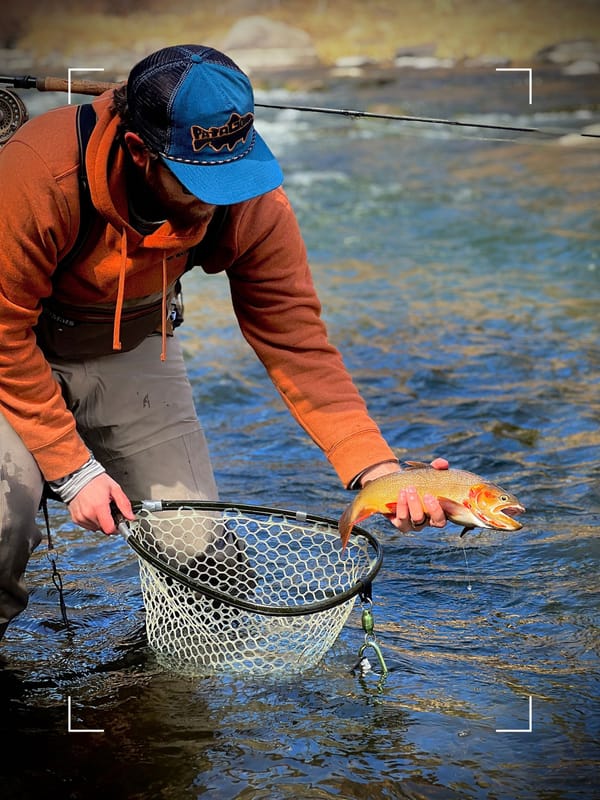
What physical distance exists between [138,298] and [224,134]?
2.24 ft

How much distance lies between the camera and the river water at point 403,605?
10.8 ft

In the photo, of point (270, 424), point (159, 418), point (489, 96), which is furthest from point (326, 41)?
point (159, 418)

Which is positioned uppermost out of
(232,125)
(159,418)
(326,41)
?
(232,125)

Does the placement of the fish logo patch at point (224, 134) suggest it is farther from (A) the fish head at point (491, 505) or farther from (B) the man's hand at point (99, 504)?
(A) the fish head at point (491, 505)

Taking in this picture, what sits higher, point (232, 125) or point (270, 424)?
point (232, 125)

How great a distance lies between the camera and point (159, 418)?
12.5ft

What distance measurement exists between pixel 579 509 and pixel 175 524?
223cm

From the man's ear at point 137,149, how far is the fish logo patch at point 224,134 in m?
0.15

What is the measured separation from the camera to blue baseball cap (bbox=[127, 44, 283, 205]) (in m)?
2.94

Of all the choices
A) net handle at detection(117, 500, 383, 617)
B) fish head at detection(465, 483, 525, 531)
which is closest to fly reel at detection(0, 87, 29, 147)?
net handle at detection(117, 500, 383, 617)

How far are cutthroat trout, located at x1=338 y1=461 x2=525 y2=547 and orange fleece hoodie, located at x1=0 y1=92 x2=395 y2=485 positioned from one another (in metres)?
0.33

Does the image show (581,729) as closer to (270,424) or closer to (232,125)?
(232,125)

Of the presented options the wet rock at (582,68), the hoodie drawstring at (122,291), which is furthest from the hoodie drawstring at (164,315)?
the wet rock at (582,68)

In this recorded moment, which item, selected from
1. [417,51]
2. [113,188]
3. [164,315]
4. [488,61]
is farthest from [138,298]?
[417,51]
